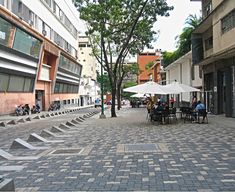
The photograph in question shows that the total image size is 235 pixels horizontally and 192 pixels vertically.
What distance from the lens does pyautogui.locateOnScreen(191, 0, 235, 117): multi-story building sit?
24328mm

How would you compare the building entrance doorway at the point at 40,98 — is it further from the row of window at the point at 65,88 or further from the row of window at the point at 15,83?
the row of window at the point at 65,88

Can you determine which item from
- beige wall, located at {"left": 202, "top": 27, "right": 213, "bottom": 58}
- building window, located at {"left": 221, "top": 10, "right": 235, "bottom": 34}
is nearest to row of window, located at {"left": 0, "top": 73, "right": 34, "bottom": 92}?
beige wall, located at {"left": 202, "top": 27, "right": 213, "bottom": 58}

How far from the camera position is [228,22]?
24.7 meters

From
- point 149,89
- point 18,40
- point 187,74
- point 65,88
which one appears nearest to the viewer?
point 149,89

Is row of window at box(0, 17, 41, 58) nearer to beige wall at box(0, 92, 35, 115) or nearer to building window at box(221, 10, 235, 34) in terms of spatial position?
beige wall at box(0, 92, 35, 115)

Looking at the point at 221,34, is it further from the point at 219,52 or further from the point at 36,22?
the point at 36,22

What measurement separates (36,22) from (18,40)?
935 centimetres

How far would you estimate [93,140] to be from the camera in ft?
47.2

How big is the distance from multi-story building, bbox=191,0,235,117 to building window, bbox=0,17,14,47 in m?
15.6

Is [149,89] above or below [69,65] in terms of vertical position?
below

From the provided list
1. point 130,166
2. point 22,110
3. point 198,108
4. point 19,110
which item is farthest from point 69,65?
point 130,166

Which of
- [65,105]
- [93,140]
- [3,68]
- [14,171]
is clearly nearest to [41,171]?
[14,171]

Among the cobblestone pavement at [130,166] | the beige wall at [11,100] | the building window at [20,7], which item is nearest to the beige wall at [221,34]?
the cobblestone pavement at [130,166]

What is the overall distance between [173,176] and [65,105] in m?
60.1
